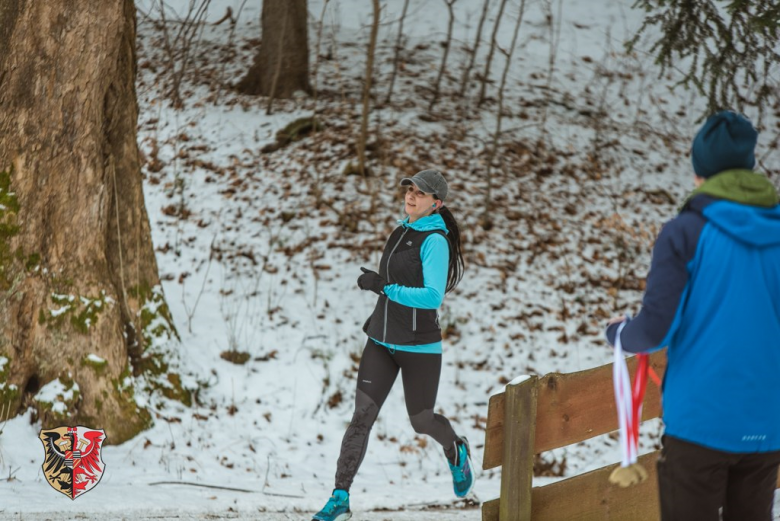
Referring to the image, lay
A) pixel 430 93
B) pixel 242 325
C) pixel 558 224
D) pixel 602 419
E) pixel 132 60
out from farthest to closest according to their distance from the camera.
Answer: pixel 430 93 < pixel 558 224 < pixel 242 325 < pixel 132 60 < pixel 602 419

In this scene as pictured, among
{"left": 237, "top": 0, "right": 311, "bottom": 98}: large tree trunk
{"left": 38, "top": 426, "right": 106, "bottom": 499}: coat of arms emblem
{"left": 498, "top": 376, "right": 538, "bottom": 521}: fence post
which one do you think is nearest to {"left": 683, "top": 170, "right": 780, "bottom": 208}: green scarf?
{"left": 498, "top": 376, "right": 538, "bottom": 521}: fence post

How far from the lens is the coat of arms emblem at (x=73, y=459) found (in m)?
5.07

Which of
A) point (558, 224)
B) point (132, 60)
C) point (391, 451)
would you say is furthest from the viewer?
point (558, 224)

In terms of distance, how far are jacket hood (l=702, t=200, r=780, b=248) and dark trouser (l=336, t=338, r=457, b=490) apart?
217 cm

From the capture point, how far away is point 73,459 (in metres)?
5.41

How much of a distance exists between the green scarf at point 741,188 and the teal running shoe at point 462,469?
8.45ft

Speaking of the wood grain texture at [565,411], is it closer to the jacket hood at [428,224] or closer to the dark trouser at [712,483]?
the jacket hood at [428,224]

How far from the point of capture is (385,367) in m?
4.32

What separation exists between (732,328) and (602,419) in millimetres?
1947

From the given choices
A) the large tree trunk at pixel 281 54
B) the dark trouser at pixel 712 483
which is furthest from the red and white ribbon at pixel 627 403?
the large tree trunk at pixel 281 54

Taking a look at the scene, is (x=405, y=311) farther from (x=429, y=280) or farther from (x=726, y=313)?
(x=726, y=313)

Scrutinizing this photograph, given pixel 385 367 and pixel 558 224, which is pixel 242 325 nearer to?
pixel 385 367

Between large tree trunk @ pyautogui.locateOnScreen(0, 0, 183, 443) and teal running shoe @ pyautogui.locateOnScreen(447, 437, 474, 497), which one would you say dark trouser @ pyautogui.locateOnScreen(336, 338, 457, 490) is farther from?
→ large tree trunk @ pyautogui.locateOnScreen(0, 0, 183, 443)

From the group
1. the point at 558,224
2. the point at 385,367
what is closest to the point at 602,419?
the point at 385,367
